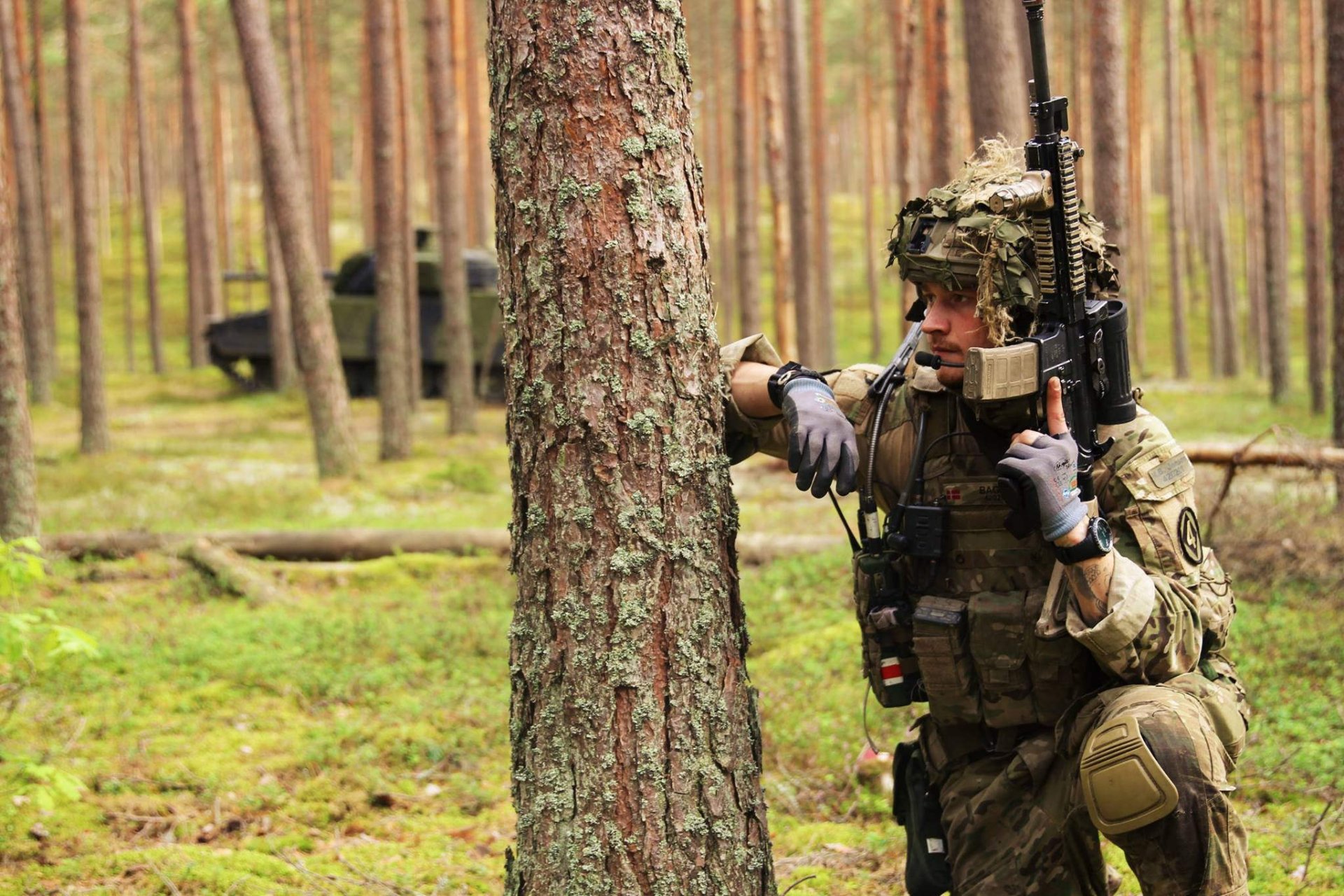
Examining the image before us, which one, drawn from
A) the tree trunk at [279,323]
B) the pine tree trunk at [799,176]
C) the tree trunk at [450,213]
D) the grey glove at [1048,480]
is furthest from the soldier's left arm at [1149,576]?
the tree trunk at [279,323]

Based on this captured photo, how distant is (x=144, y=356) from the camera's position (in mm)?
33000

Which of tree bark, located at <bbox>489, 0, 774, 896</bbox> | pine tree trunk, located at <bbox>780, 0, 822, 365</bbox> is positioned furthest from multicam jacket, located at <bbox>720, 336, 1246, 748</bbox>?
pine tree trunk, located at <bbox>780, 0, 822, 365</bbox>

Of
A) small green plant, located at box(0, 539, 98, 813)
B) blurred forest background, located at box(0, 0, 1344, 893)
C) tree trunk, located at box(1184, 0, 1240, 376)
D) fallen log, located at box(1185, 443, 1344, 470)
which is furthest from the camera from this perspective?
tree trunk, located at box(1184, 0, 1240, 376)

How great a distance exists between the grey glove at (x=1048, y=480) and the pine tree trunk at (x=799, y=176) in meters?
12.9

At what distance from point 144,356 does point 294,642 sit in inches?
1165

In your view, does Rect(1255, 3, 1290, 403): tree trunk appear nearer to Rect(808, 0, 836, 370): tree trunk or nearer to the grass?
the grass

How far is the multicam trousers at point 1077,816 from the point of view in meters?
2.45

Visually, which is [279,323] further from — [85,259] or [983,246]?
[983,246]

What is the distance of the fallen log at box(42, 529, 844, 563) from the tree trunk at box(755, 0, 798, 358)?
6.56 meters

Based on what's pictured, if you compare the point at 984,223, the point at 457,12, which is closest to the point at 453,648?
the point at 984,223

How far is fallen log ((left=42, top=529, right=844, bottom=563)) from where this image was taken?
8242 millimetres

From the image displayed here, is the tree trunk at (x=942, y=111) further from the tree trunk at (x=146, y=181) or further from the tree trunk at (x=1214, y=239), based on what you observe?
the tree trunk at (x=146, y=181)

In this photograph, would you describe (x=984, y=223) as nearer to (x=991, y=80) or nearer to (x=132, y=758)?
(x=132, y=758)

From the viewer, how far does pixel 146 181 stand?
26.0 metres
